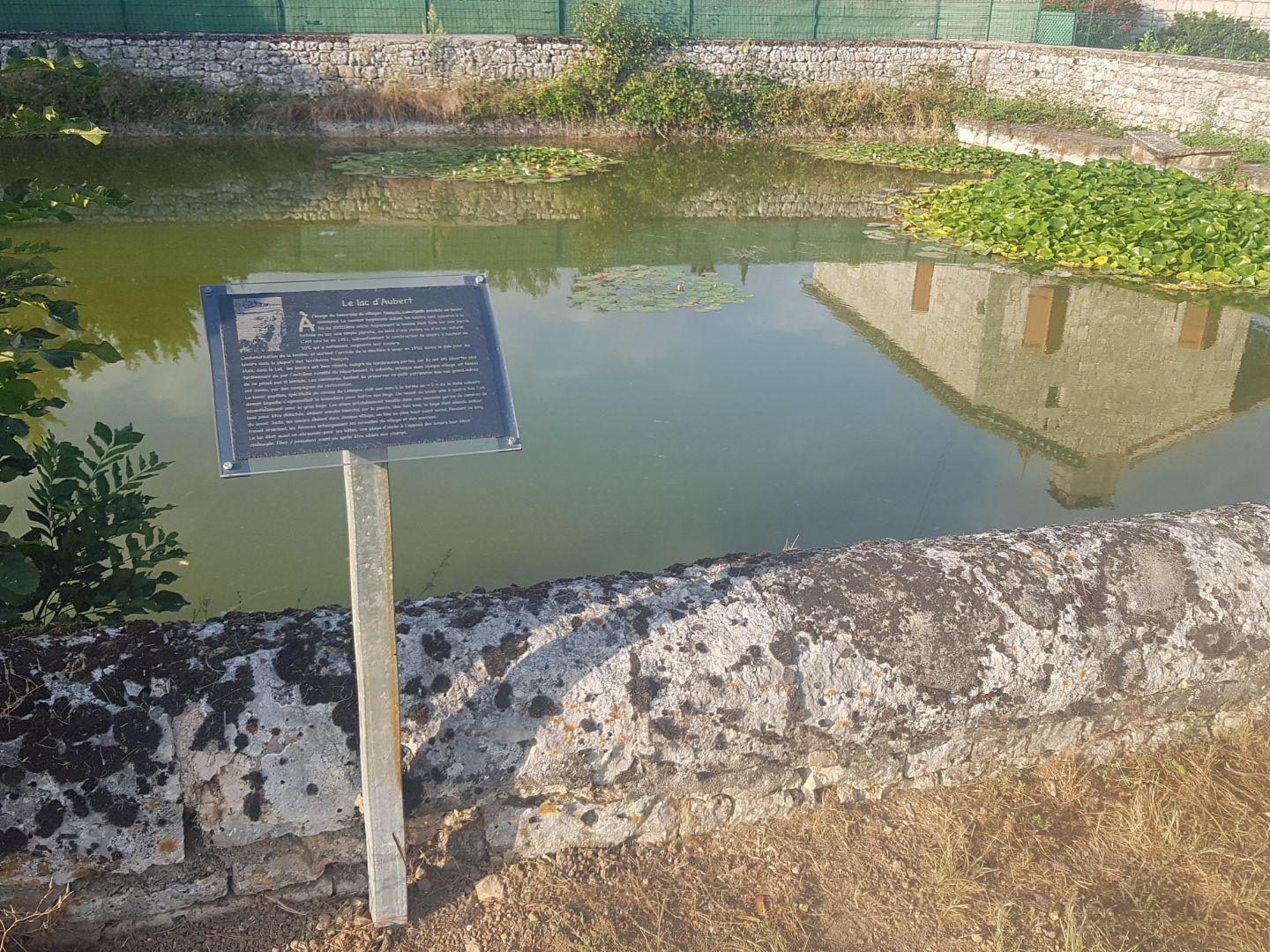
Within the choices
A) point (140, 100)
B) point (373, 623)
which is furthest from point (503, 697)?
point (140, 100)

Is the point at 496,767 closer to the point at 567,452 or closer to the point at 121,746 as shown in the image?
the point at 121,746

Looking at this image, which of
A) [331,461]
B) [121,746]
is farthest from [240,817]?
[331,461]

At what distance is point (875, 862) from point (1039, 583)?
2.71 feet

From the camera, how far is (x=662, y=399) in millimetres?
6047

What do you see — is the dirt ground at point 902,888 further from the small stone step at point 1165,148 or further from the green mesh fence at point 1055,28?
the green mesh fence at point 1055,28

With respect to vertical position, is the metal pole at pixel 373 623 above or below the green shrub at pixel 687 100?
→ below

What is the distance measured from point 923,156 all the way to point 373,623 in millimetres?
15299

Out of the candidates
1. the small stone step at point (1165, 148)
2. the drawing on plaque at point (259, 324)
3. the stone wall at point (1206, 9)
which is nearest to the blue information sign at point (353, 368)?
the drawing on plaque at point (259, 324)

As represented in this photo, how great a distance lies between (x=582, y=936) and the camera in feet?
7.55

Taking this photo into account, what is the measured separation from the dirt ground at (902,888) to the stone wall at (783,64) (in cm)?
1443

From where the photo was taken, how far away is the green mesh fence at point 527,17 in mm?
16203

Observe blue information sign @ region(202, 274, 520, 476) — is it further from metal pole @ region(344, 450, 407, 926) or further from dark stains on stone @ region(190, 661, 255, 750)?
dark stains on stone @ region(190, 661, 255, 750)

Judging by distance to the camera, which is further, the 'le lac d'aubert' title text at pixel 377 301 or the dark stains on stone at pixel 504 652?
the dark stains on stone at pixel 504 652

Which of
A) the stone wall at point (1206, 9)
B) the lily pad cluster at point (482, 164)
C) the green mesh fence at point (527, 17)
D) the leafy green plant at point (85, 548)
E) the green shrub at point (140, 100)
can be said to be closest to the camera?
the leafy green plant at point (85, 548)
